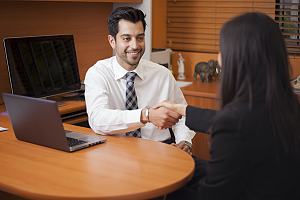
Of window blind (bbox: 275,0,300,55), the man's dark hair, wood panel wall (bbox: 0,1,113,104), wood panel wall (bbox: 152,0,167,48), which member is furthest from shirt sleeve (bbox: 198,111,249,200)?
wood panel wall (bbox: 152,0,167,48)

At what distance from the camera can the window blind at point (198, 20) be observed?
13.2 ft

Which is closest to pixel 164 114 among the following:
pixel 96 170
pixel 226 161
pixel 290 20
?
pixel 96 170

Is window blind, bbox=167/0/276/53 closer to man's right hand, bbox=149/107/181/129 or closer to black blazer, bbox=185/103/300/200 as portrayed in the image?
man's right hand, bbox=149/107/181/129

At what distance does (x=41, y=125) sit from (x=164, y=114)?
0.57m

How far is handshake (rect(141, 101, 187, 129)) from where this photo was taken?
2148 millimetres

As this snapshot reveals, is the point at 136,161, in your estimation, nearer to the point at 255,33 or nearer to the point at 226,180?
the point at 226,180

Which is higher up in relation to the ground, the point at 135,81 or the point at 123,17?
the point at 123,17

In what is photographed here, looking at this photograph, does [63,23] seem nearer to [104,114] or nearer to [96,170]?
[104,114]

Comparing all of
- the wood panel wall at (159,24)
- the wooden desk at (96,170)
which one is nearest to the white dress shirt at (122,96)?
the wooden desk at (96,170)

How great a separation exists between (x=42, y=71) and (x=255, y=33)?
77.7 inches

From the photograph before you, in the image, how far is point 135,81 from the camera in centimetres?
248

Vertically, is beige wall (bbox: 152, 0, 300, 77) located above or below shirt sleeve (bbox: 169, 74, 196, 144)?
above

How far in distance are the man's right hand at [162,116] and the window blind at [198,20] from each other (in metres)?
1.95

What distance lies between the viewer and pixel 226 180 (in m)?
1.38
